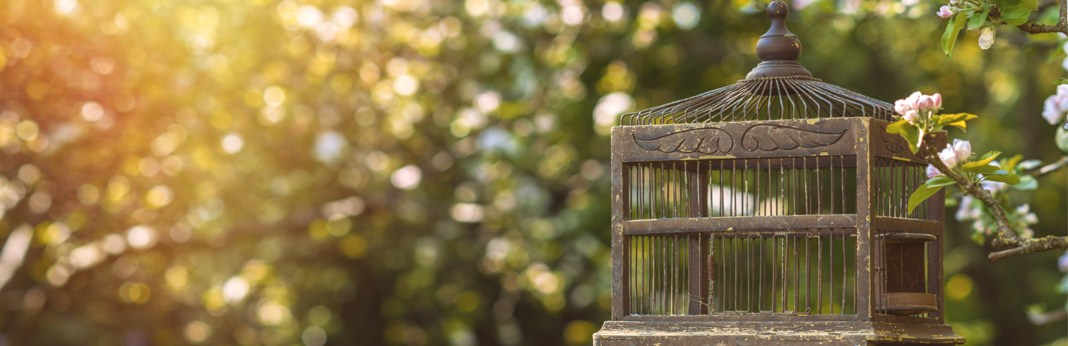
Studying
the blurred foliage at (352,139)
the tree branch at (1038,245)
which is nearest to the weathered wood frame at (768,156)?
the tree branch at (1038,245)

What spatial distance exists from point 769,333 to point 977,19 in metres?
0.92

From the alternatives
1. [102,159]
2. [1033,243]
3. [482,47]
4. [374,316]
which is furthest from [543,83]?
[1033,243]

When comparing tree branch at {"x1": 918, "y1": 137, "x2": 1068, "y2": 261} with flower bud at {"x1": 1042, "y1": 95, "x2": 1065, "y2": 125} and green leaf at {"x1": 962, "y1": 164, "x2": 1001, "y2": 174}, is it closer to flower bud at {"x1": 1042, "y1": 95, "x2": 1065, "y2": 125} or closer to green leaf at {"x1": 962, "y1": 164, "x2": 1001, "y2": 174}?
green leaf at {"x1": 962, "y1": 164, "x2": 1001, "y2": 174}

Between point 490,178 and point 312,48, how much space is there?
1710 millimetres

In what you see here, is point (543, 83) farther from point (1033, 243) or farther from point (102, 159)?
point (1033, 243)

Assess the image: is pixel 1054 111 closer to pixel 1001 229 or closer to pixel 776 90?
pixel 1001 229

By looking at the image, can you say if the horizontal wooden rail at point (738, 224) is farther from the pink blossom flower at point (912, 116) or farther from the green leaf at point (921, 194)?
the pink blossom flower at point (912, 116)

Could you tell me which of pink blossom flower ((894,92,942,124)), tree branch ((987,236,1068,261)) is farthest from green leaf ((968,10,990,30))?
tree branch ((987,236,1068,261))

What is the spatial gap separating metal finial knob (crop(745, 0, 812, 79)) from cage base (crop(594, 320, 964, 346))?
689 mm

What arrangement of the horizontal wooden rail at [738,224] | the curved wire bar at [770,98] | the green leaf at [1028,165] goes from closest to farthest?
1. the horizontal wooden rail at [738,224]
2. the curved wire bar at [770,98]
3. the green leaf at [1028,165]

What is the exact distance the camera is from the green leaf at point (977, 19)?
3.77 m

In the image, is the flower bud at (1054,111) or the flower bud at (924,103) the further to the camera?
the flower bud at (1054,111)

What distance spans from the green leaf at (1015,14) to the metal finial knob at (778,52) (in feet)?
1.76

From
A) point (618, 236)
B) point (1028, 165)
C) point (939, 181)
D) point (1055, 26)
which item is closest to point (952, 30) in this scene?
point (1055, 26)
